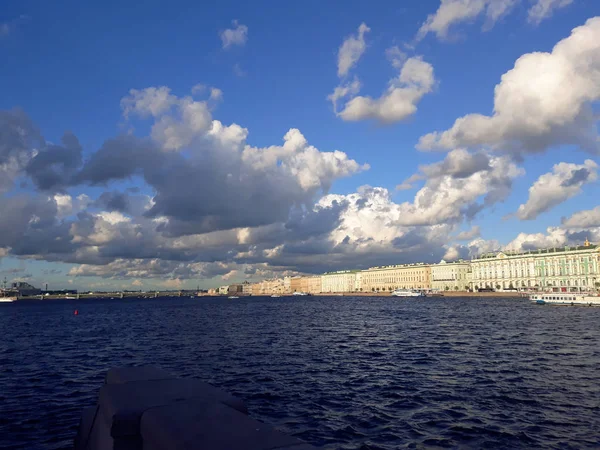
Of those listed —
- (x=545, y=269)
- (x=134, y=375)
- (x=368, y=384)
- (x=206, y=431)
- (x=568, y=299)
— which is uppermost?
(x=545, y=269)

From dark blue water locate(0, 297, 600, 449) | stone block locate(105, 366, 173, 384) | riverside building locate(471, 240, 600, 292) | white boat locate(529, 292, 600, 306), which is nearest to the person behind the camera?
stone block locate(105, 366, 173, 384)

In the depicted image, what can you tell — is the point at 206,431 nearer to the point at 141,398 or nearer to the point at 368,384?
the point at 141,398

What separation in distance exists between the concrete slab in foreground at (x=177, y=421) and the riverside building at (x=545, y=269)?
153657mm

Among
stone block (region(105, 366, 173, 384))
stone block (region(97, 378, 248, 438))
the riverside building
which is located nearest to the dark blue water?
stone block (region(105, 366, 173, 384))

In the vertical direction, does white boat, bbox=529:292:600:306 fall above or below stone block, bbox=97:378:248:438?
below

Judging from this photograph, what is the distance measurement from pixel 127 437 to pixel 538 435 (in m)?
14.5

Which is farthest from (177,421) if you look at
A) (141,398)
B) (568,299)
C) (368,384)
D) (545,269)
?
(545,269)

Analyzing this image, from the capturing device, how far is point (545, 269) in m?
167

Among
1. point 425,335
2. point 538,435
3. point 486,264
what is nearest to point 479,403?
point 538,435

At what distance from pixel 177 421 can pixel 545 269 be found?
188961 mm

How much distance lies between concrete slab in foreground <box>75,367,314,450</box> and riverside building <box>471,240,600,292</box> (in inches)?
6049

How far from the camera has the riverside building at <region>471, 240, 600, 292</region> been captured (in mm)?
→ 149375

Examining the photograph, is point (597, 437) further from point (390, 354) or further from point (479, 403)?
point (390, 354)

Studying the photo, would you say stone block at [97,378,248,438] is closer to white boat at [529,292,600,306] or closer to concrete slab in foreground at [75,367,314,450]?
concrete slab in foreground at [75,367,314,450]
